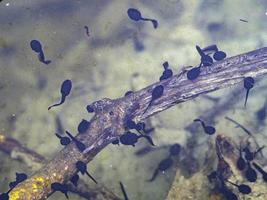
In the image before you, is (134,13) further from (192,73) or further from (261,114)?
(261,114)

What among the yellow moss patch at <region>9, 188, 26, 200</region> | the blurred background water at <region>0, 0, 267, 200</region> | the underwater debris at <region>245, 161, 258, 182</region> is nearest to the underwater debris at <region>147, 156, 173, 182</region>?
the blurred background water at <region>0, 0, 267, 200</region>

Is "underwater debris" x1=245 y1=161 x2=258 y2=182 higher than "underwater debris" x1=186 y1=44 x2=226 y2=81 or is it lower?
lower

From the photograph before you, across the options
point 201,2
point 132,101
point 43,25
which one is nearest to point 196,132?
point 132,101

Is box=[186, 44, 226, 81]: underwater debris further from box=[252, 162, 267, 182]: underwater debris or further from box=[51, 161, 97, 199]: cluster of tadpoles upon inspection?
box=[51, 161, 97, 199]: cluster of tadpoles

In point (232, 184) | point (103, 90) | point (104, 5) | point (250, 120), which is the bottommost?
point (250, 120)

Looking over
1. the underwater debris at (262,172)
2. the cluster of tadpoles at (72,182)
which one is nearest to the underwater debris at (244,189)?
the underwater debris at (262,172)

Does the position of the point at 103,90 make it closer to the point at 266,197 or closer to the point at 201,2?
the point at 201,2
